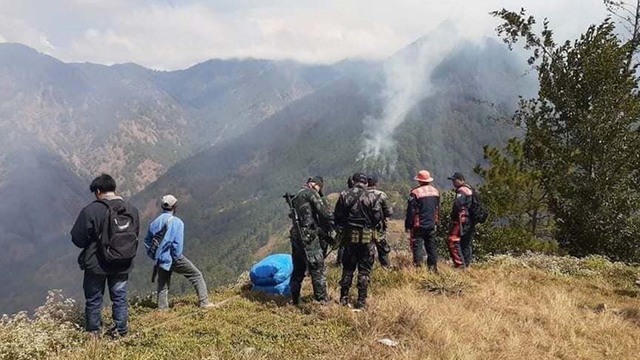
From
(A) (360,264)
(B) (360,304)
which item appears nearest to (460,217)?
(A) (360,264)

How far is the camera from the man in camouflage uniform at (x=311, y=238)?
922cm

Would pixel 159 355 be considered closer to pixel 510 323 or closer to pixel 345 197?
pixel 345 197

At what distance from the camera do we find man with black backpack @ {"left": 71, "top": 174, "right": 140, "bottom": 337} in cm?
722

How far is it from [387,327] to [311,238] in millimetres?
2444

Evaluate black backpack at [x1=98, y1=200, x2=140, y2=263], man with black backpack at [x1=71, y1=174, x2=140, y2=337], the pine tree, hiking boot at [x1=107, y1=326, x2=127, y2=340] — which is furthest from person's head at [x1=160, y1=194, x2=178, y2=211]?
the pine tree

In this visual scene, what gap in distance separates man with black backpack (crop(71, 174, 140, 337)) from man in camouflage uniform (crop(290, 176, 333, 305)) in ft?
9.43

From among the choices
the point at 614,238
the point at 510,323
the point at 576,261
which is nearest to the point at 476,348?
the point at 510,323

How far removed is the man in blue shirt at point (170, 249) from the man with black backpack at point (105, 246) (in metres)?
1.67

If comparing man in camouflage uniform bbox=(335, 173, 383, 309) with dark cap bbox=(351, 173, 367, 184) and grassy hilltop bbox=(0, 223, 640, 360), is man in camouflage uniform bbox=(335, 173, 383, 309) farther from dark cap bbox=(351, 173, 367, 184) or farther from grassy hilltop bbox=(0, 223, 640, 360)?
grassy hilltop bbox=(0, 223, 640, 360)

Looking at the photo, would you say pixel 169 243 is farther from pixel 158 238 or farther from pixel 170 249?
pixel 158 238

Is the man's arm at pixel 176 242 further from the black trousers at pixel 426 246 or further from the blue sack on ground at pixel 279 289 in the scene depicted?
the black trousers at pixel 426 246

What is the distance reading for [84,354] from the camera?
605 centimetres

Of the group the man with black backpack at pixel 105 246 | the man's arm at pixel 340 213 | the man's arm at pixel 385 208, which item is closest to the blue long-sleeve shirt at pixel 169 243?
the man with black backpack at pixel 105 246

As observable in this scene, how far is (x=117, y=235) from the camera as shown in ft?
23.9
